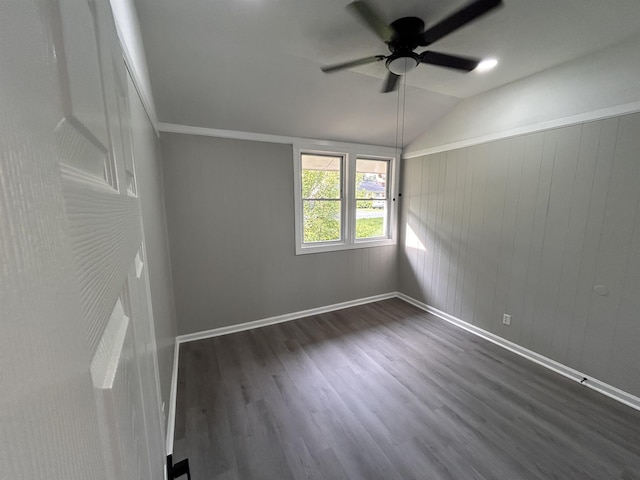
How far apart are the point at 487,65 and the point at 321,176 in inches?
79.7

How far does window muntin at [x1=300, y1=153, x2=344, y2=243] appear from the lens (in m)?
3.47

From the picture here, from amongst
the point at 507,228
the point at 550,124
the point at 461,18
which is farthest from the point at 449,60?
the point at 507,228

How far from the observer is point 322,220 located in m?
3.64

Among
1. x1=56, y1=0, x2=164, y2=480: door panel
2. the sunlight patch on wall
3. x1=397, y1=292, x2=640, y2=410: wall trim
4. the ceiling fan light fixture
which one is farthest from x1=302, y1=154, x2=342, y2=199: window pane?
x1=56, y1=0, x2=164, y2=480: door panel

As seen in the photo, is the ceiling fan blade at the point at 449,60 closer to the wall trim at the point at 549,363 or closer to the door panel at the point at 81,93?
the door panel at the point at 81,93

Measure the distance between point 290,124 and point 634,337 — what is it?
3533mm

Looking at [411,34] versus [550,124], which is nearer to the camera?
[411,34]

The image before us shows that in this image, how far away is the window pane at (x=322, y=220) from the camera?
139 inches

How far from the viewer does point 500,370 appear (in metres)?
2.42

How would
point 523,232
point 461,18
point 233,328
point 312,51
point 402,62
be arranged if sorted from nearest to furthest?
point 461,18
point 402,62
point 312,51
point 523,232
point 233,328

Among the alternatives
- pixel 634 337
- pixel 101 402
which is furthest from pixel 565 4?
pixel 101 402

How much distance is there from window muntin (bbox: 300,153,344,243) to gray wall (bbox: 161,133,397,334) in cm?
25

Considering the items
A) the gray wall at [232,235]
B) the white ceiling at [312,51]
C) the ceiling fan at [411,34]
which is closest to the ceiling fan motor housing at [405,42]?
the ceiling fan at [411,34]

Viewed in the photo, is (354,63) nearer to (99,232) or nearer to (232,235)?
(99,232)
